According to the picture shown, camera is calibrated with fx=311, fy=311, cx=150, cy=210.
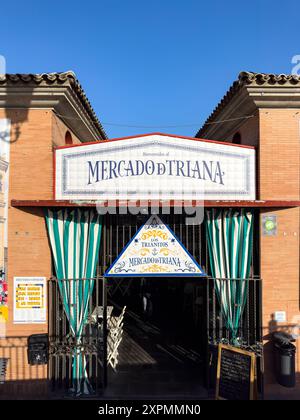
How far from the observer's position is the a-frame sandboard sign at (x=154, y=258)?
595 centimetres

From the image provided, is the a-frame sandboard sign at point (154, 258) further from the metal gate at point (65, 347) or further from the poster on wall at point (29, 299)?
the poster on wall at point (29, 299)

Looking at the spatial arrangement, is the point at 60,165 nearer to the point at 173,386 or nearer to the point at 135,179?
the point at 135,179

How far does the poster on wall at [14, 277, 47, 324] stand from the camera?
5.91 meters

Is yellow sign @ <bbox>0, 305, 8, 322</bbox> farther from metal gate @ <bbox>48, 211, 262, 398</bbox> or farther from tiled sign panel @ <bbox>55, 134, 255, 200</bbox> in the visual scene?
tiled sign panel @ <bbox>55, 134, 255, 200</bbox>

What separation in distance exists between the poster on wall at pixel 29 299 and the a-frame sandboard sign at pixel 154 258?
4.36ft

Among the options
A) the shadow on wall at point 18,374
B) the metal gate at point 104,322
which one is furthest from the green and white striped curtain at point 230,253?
the shadow on wall at point 18,374

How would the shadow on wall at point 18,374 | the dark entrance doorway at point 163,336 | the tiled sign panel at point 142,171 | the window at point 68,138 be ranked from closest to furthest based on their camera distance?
the shadow on wall at point 18,374 → the tiled sign panel at point 142,171 → the dark entrance doorway at point 163,336 → the window at point 68,138

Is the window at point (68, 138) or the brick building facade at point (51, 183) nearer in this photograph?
the brick building facade at point (51, 183)

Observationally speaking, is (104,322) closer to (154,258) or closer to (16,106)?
(154,258)

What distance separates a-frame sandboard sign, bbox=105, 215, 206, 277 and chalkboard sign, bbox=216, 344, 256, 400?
4.85 feet

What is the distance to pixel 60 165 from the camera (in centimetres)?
610

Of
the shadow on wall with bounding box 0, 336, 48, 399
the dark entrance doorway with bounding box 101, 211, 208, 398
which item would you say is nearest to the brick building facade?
the shadow on wall with bounding box 0, 336, 48, 399

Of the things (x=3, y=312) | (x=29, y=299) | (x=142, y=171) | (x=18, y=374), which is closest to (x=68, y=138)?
(x=142, y=171)
